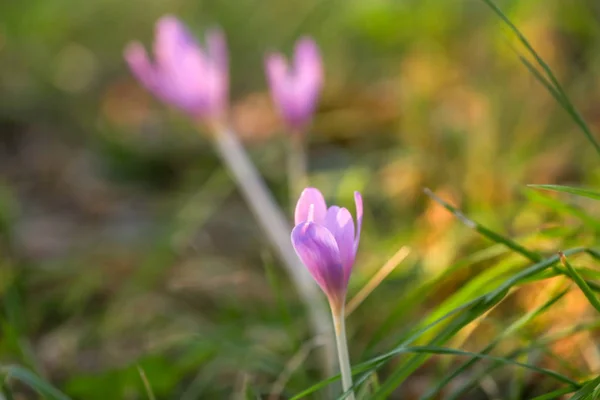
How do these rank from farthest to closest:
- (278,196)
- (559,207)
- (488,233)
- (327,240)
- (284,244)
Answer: (278,196)
(284,244)
(559,207)
(488,233)
(327,240)

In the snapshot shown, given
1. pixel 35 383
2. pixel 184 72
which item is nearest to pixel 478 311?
pixel 35 383

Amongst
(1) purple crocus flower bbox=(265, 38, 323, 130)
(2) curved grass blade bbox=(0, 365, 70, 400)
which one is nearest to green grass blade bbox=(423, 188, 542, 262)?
(2) curved grass blade bbox=(0, 365, 70, 400)

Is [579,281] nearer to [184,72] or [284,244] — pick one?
[284,244]

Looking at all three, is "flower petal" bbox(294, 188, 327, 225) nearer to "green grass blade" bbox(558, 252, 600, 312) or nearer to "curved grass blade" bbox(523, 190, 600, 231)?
"green grass blade" bbox(558, 252, 600, 312)

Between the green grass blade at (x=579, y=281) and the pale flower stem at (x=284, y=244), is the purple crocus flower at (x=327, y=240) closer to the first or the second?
the green grass blade at (x=579, y=281)

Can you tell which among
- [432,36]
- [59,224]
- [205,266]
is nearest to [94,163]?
[59,224]

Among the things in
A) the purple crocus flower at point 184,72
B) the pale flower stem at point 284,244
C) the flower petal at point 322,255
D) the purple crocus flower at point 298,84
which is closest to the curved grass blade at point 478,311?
the flower petal at point 322,255

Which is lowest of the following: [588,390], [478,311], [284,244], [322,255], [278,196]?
[588,390]
